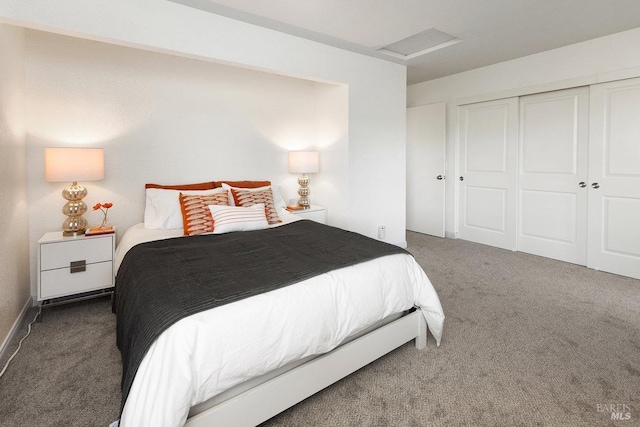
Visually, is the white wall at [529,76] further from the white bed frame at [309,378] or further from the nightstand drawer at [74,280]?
the nightstand drawer at [74,280]

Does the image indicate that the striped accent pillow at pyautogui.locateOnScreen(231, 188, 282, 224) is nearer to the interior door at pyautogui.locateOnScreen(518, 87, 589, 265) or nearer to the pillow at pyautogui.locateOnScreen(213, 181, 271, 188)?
the pillow at pyautogui.locateOnScreen(213, 181, 271, 188)

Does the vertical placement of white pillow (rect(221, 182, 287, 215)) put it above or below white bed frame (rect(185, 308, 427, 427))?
above

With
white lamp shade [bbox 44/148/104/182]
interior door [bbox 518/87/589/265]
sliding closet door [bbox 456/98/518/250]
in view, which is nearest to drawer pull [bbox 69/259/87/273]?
white lamp shade [bbox 44/148/104/182]

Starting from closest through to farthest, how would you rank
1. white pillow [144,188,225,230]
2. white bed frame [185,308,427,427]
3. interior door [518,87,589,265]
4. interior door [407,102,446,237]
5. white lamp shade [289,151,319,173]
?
1. white bed frame [185,308,427,427]
2. white pillow [144,188,225,230]
3. interior door [518,87,589,265]
4. white lamp shade [289,151,319,173]
5. interior door [407,102,446,237]

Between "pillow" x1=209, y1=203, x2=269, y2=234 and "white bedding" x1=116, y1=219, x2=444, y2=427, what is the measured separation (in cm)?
124

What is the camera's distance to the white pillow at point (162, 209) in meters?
2.88

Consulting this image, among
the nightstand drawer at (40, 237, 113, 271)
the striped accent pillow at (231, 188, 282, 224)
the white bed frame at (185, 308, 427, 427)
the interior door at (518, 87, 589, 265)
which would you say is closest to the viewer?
the white bed frame at (185, 308, 427, 427)

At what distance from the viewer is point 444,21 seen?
9.78 feet

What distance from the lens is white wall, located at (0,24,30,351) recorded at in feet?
6.93

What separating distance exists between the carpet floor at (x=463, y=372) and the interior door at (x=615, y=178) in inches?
24.6

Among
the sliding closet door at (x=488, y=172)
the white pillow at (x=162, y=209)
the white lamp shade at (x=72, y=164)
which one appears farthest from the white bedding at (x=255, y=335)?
the sliding closet door at (x=488, y=172)

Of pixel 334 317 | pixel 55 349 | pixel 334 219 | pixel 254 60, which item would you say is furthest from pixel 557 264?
pixel 55 349

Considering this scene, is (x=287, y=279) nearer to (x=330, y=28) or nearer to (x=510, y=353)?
(x=510, y=353)

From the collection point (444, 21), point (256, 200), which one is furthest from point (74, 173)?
point (444, 21)
